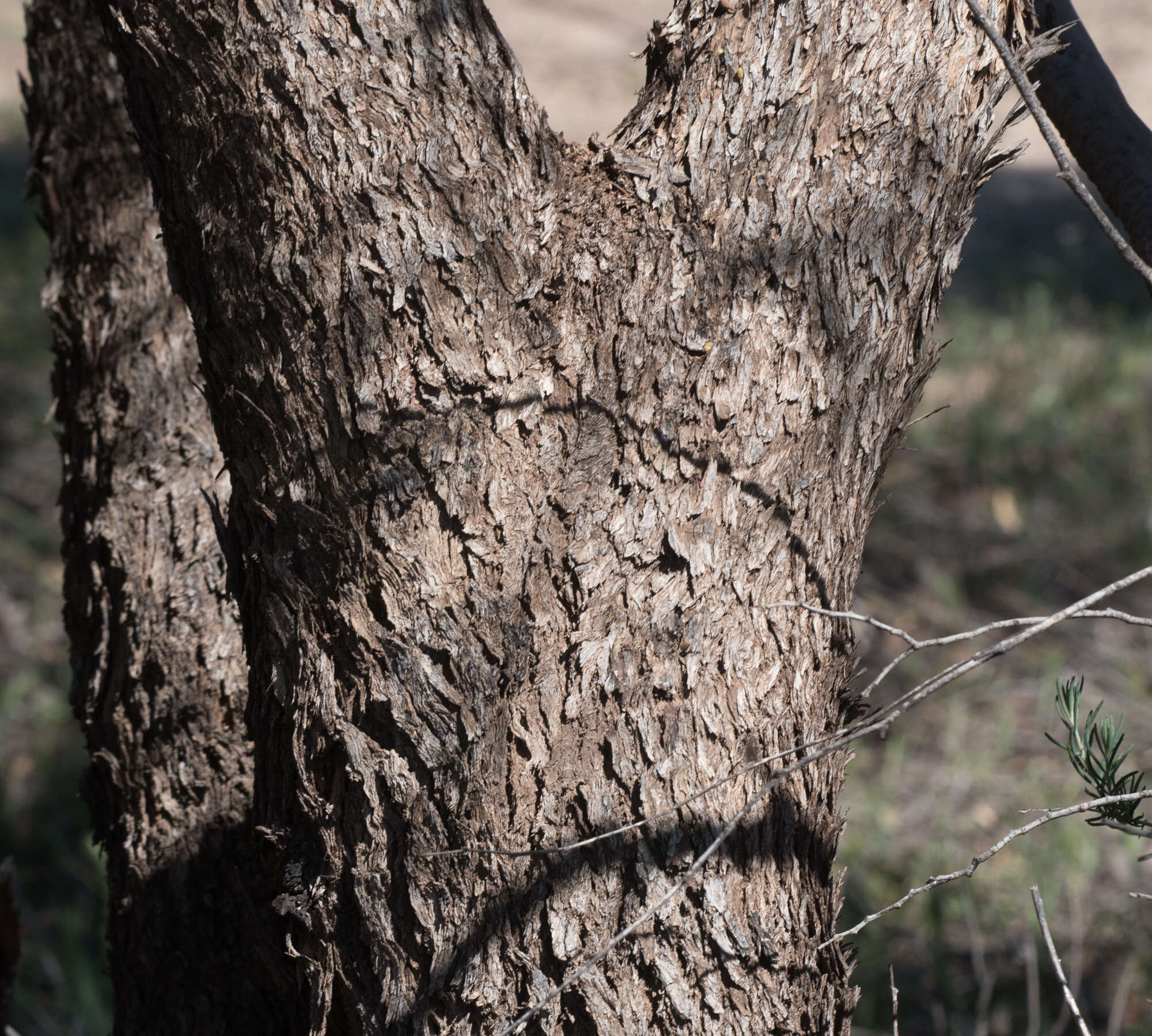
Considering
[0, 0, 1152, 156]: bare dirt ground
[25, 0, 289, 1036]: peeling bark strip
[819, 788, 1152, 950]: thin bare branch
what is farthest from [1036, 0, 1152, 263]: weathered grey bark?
[0, 0, 1152, 156]: bare dirt ground

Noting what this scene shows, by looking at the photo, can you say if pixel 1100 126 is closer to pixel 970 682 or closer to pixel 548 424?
pixel 548 424

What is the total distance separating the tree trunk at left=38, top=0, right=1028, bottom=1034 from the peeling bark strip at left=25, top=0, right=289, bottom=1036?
447 mm

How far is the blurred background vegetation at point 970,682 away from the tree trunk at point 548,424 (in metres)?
0.23

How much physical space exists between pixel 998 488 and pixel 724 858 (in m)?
3.42

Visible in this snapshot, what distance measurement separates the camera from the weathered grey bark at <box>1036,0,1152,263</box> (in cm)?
112

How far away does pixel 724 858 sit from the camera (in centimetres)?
92

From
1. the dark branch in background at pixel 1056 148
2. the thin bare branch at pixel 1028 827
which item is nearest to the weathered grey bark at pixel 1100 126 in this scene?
the dark branch in background at pixel 1056 148

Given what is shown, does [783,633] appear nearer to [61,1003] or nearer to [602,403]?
[602,403]

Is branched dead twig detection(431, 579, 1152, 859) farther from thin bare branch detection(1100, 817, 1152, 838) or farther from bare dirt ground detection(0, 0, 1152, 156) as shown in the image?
bare dirt ground detection(0, 0, 1152, 156)

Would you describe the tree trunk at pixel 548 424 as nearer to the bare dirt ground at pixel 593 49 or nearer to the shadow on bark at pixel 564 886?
the shadow on bark at pixel 564 886

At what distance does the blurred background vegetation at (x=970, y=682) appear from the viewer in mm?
2271

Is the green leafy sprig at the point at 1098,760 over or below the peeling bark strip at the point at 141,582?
below

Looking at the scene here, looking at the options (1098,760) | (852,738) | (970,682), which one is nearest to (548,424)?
(852,738)

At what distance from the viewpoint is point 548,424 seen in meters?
0.92
